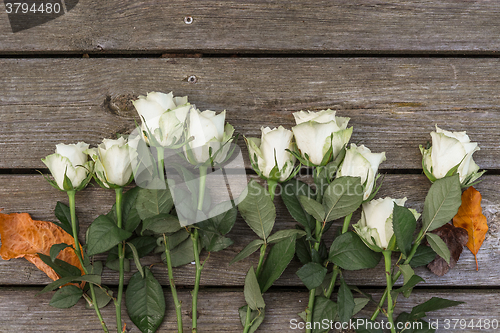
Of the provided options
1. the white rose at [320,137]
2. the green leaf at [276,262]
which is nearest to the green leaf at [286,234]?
the green leaf at [276,262]

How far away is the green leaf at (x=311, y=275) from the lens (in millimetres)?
491

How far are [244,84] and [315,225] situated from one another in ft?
0.88

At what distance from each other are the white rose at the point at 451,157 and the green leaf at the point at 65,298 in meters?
0.59

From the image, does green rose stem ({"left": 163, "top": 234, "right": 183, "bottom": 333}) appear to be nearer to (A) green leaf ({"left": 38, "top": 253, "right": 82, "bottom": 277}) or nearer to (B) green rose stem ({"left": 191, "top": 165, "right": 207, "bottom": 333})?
(B) green rose stem ({"left": 191, "top": 165, "right": 207, "bottom": 333})

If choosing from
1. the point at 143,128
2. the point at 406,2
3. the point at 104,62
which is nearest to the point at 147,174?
the point at 143,128

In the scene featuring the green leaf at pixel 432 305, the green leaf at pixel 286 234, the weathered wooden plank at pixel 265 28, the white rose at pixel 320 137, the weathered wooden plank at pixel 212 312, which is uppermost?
the weathered wooden plank at pixel 265 28

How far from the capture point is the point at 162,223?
488 millimetres

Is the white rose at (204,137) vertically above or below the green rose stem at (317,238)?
above

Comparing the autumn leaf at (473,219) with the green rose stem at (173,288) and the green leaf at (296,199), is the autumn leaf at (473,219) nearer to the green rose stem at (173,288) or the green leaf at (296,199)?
the green leaf at (296,199)

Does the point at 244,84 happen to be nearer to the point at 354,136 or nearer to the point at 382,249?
the point at 354,136

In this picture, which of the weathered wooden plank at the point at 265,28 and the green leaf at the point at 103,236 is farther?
the weathered wooden plank at the point at 265,28

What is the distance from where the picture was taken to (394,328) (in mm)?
512

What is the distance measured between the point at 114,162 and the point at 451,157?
51 cm

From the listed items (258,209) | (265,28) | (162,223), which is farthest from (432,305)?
(265,28)
